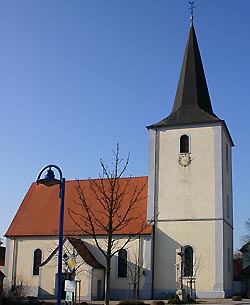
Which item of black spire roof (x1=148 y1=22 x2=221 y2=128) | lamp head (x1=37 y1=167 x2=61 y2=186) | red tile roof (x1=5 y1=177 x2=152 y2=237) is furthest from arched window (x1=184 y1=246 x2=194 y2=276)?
lamp head (x1=37 y1=167 x2=61 y2=186)

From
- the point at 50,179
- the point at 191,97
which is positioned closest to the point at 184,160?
the point at 191,97

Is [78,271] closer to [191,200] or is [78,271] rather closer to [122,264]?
[122,264]

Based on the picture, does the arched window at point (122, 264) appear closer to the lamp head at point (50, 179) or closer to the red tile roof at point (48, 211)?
the red tile roof at point (48, 211)

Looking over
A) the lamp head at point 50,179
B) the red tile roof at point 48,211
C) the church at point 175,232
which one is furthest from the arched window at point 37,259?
the lamp head at point 50,179

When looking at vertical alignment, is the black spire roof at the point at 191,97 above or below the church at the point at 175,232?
above

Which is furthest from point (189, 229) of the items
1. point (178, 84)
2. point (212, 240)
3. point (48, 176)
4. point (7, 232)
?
point (48, 176)

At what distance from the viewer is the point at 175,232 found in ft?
114

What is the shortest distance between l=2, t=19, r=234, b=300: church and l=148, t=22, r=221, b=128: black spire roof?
0.25ft

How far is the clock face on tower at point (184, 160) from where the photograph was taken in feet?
117

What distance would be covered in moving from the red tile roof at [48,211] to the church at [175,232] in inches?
6.2

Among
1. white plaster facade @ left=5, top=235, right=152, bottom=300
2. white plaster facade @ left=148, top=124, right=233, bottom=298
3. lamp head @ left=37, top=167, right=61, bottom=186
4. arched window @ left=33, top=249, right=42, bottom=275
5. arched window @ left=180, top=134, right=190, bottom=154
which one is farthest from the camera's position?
arched window @ left=33, top=249, right=42, bottom=275

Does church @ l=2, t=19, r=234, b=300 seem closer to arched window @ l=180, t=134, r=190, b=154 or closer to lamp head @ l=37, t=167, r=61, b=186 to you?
arched window @ l=180, t=134, r=190, b=154

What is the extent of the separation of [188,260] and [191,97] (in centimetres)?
1223

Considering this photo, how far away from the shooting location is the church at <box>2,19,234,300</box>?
33844 millimetres
